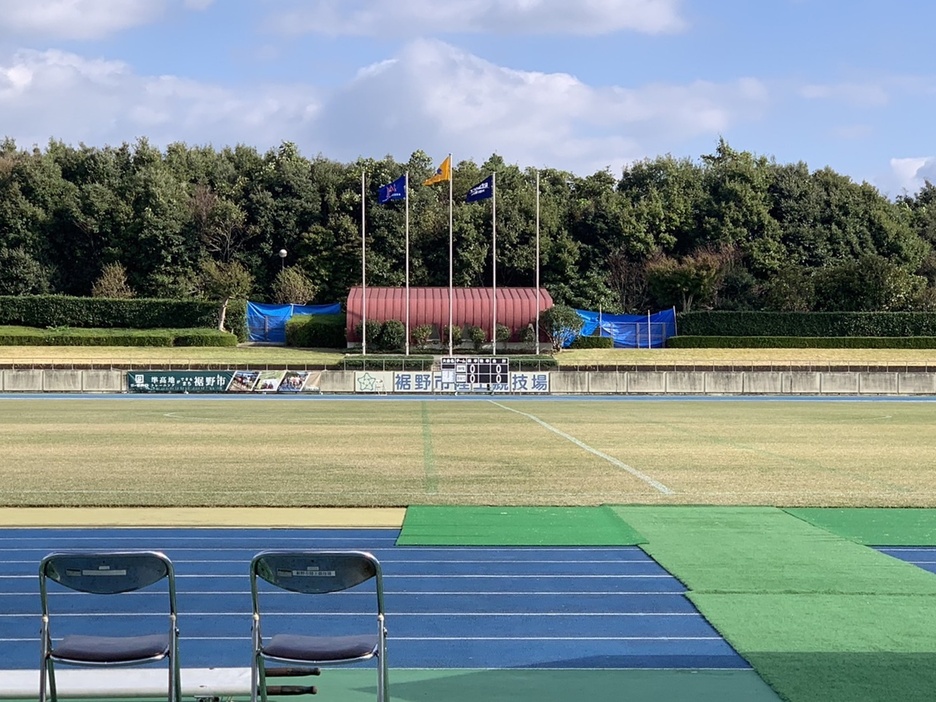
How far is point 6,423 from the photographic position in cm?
2888

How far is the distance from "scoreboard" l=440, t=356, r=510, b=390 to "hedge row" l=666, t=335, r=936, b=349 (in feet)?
58.3

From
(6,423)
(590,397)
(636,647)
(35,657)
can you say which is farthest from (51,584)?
(590,397)

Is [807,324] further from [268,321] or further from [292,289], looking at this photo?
[268,321]

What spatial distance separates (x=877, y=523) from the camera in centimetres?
1365

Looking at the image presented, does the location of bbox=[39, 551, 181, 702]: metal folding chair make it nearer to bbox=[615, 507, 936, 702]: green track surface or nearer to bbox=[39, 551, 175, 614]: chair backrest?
bbox=[39, 551, 175, 614]: chair backrest

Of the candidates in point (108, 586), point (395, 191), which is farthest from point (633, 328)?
point (108, 586)

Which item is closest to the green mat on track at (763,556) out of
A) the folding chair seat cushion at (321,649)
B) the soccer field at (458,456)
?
the soccer field at (458,456)

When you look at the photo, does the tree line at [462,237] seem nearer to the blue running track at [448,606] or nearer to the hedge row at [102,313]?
the hedge row at [102,313]

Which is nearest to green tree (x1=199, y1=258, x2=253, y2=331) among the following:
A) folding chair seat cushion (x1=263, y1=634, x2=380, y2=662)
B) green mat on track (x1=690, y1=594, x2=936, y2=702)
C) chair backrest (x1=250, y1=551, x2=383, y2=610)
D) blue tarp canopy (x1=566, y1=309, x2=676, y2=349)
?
blue tarp canopy (x1=566, y1=309, x2=676, y2=349)

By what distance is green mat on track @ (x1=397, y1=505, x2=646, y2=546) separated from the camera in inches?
478

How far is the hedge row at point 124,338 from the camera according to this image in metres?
57.5

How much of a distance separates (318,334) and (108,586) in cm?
5567

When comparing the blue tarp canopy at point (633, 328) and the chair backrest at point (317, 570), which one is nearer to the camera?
the chair backrest at point (317, 570)

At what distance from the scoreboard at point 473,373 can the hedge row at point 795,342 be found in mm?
17756
